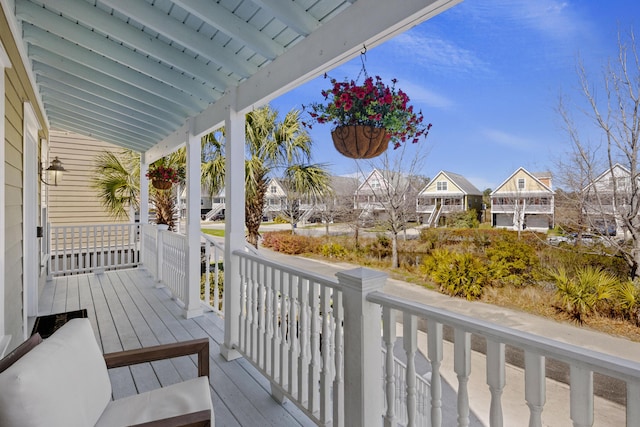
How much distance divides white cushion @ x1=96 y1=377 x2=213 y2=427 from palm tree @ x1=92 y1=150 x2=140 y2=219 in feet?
21.0

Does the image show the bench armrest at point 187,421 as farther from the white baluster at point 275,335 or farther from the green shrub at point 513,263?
the green shrub at point 513,263

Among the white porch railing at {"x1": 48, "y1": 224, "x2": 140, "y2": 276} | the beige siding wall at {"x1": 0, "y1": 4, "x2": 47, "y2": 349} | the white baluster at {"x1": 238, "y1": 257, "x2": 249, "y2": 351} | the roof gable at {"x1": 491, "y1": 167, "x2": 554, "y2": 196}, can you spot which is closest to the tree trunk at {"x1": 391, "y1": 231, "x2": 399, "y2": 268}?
the roof gable at {"x1": 491, "y1": 167, "x2": 554, "y2": 196}

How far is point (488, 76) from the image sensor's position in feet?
19.2

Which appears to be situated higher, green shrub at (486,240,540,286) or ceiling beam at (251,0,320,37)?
ceiling beam at (251,0,320,37)

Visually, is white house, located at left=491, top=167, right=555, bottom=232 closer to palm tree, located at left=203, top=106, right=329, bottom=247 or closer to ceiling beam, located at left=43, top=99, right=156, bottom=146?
palm tree, located at left=203, top=106, right=329, bottom=247

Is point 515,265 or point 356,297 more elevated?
point 356,297

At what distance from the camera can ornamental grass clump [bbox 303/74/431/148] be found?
1.77m

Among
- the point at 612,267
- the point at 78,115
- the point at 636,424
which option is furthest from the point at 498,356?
the point at 78,115

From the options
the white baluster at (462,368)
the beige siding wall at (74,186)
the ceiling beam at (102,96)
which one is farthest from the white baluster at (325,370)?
the beige siding wall at (74,186)

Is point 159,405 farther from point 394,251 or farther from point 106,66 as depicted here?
point 394,251

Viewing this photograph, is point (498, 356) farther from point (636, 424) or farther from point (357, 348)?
point (357, 348)

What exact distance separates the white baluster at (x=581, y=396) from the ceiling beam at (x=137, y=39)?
2.79m

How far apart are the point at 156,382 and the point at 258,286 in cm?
100

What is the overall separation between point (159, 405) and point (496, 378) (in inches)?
50.9
